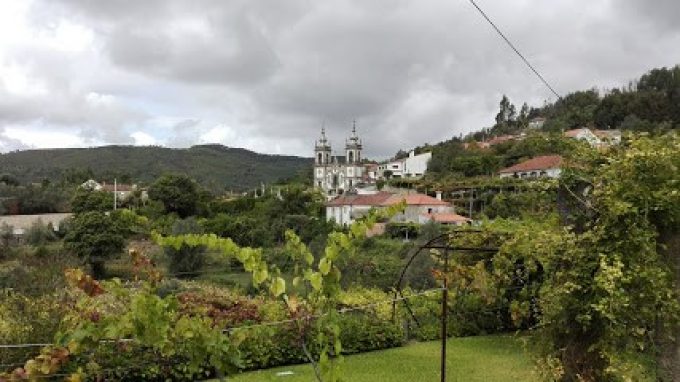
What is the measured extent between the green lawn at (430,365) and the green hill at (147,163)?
8054cm

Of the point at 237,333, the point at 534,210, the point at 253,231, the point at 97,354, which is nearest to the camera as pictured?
the point at 237,333

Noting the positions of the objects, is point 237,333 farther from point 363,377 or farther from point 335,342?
point 363,377

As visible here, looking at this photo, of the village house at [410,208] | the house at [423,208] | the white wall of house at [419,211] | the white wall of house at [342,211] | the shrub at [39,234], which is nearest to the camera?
the shrub at [39,234]

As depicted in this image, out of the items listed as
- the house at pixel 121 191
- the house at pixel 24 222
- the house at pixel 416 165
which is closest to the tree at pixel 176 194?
the house at pixel 121 191

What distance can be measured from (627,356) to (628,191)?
1.42 m

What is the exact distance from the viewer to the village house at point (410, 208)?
1743 inches

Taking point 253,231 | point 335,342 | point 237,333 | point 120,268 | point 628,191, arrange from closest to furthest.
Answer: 1. point 335,342
2. point 237,333
3. point 628,191
4. point 120,268
5. point 253,231

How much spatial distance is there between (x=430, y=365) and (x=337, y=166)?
8220 centimetres

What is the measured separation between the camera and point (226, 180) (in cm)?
11000

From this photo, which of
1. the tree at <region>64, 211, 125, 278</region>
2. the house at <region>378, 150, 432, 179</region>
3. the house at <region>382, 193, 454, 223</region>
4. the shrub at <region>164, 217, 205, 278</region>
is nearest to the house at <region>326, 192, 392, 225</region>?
the house at <region>382, 193, 454, 223</region>

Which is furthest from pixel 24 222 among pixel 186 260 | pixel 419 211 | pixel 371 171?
pixel 371 171

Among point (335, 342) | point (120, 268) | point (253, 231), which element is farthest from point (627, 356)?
point (253, 231)

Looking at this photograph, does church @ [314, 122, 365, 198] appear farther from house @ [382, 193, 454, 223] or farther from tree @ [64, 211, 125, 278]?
tree @ [64, 211, 125, 278]

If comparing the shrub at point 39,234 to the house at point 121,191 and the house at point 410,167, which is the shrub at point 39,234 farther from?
Answer: the house at point 410,167
